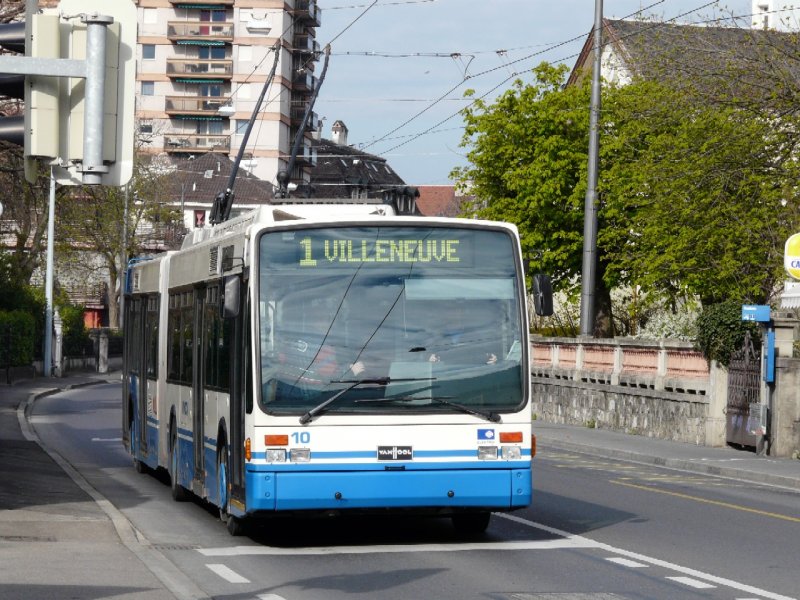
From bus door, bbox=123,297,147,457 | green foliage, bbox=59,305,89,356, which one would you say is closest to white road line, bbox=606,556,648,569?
bus door, bbox=123,297,147,457

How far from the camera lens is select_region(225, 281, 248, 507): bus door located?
14.2 metres

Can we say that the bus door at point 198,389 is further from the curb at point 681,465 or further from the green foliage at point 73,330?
the green foliage at point 73,330

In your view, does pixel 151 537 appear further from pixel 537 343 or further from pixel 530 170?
pixel 530 170

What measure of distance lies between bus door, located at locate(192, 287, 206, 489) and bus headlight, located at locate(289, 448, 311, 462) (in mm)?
3072

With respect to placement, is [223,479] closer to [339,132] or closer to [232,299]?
[232,299]

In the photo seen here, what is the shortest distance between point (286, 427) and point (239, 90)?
11840 cm

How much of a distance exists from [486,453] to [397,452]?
761 millimetres

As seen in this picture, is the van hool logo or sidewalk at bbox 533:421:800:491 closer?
the van hool logo

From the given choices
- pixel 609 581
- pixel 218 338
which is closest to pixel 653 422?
pixel 218 338

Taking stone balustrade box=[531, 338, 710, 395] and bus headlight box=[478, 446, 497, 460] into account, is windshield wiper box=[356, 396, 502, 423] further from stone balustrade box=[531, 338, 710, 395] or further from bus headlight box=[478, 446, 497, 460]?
stone balustrade box=[531, 338, 710, 395]

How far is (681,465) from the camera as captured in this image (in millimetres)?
27641

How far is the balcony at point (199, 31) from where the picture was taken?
5079 inches

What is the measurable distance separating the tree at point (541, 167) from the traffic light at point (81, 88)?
47543mm

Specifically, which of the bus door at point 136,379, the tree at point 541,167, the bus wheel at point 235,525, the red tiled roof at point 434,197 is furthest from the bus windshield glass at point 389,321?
the red tiled roof at point 434,197
